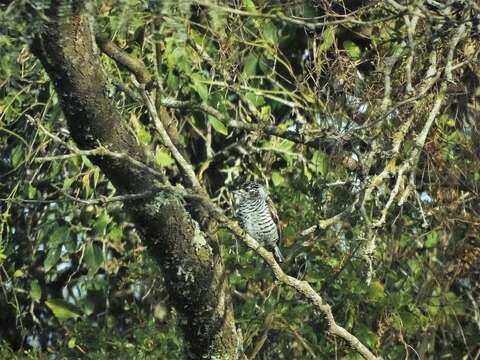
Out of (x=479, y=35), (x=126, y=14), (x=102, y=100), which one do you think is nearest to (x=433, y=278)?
(x=479, y=35)

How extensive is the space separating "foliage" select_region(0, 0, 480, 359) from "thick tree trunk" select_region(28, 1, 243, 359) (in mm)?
792

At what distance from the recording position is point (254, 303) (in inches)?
198

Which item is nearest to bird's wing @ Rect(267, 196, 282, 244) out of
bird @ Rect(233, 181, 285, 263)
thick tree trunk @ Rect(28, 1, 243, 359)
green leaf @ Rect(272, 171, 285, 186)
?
bird @ Rect(233, 181, 285, 263)

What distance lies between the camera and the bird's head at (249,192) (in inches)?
203

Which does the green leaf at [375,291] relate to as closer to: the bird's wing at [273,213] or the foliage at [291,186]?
the foliage at [291,186]

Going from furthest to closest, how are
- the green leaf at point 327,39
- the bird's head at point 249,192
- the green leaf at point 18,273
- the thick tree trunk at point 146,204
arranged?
the green leaf at point 18,273 < the bird's head at point 249,192 < the green leaf at point 327,39 < the thick tree trunk at point 146,204

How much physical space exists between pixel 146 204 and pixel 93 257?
2.11 m

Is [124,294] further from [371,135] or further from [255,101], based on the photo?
[371,135]

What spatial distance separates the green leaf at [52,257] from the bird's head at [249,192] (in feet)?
3.20

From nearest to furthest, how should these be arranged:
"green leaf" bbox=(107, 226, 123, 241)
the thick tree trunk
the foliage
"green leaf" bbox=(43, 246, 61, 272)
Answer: the thick tree trunk, the foliage, "green leaf" bbox=(107, 226, 123, 241), "green leaf" bbox=(43, 246, 61, 272)

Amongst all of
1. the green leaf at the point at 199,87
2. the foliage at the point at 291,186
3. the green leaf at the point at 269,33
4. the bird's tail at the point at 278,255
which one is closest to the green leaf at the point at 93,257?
the foliage at the point at 291,186

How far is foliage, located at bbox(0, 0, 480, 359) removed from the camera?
4.51 meters

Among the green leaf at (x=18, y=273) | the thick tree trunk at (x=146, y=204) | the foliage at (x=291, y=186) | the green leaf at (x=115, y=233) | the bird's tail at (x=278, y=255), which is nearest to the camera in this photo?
the thick tree trunk at (x=146, y=204)

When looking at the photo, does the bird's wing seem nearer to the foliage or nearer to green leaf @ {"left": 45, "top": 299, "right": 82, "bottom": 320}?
the foliage
